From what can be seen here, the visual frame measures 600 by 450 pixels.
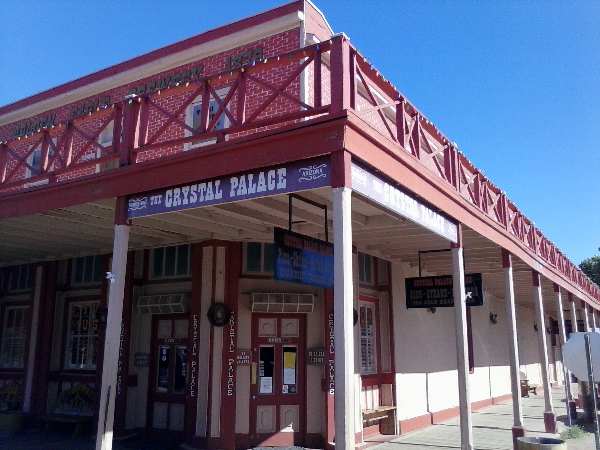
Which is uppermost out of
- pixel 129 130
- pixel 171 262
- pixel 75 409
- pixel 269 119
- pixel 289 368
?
pixel 129 130

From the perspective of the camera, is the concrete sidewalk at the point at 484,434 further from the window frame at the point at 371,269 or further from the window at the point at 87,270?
the window at the point at 87,270

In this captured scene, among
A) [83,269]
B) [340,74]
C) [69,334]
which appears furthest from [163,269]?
[340,74]

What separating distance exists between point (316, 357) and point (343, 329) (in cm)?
507

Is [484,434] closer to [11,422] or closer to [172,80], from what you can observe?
[11,422]

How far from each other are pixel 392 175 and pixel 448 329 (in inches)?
398

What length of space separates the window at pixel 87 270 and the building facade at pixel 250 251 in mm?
58

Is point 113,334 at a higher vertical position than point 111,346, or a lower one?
higher

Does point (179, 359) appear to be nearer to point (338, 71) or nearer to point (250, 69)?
point (250, 69)

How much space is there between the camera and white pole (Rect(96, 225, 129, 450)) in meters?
6.40

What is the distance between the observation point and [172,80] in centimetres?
1205

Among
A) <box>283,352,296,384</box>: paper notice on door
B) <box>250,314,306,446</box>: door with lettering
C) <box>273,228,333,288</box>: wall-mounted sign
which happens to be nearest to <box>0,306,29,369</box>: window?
<box>250,314,306,446</box>: door with lettering

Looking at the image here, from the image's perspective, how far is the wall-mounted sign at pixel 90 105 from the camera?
522 inches

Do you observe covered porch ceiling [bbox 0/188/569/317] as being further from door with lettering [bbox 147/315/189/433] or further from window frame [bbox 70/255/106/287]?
door with lettering [bbox 147/315/189/433]

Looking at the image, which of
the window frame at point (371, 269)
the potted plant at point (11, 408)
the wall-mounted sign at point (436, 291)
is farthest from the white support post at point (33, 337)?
the wall-mounted sign at point (436, 291)
